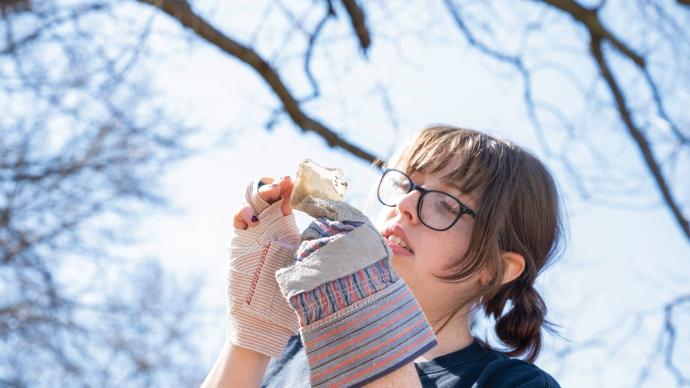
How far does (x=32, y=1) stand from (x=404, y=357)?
2924 millimetres

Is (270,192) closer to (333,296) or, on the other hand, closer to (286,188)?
(286,188)

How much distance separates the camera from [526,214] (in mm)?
1541

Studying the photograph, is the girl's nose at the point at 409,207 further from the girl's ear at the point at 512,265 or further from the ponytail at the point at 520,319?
the ponytail at the point at 520,319

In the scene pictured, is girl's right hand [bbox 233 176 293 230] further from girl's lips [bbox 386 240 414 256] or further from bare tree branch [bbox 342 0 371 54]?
bare tree branch [bbox 342 0 371 54]

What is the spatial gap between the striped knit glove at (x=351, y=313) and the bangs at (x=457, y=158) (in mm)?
402

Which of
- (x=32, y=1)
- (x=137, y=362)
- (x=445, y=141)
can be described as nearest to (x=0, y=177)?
(x=137, y=362)

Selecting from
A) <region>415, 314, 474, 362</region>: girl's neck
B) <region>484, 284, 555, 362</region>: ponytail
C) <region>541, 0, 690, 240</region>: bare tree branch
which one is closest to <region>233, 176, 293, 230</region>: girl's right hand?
<region>415, 314, 474, 362</region>: girl's neck

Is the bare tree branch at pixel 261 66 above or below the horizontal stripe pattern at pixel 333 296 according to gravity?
below

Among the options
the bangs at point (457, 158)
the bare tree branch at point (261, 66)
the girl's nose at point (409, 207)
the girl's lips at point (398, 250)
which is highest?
the bangs at point (457, 158)

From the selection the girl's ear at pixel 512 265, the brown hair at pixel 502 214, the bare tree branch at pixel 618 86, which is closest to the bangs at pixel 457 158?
the brown hair at pixel 502 214

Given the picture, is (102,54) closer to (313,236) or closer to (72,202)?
(313,236)

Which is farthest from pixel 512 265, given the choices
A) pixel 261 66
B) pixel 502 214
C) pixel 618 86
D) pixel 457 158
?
pixel 618 86

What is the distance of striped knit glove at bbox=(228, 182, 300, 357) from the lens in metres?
1.25

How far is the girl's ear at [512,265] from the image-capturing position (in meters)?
1.52
